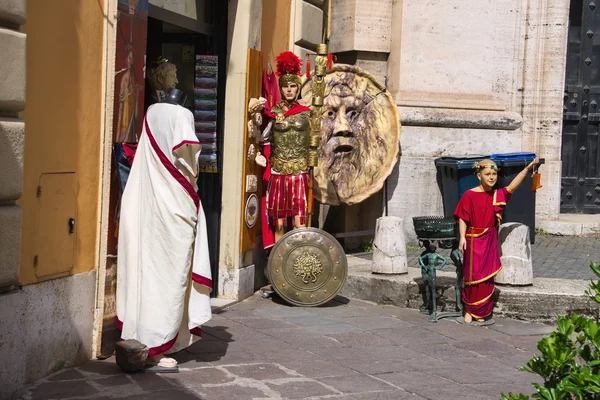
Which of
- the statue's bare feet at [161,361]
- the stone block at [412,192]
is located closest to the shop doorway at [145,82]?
the statue's bare feet at [161,361]

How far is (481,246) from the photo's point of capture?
8.95 m

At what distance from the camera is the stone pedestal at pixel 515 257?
30.6 feet

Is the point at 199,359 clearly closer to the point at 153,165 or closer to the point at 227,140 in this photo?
the point at 153,165

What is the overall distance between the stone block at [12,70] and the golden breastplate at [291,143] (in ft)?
13.7

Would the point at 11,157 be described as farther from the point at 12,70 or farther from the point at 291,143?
the point at 291,143

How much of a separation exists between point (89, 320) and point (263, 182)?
350 cm

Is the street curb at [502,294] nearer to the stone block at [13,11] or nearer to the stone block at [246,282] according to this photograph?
the stone block at [246,282]

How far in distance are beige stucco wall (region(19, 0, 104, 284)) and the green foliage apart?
135 inches

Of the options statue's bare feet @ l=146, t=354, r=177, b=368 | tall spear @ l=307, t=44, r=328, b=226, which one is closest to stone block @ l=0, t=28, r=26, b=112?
statue's bare feet @ l=146, t=354, r=177, b=368

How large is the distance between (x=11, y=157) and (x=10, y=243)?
18.6 inches

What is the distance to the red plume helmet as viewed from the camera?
9.89 m

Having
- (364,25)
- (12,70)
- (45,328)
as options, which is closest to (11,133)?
(12,70)

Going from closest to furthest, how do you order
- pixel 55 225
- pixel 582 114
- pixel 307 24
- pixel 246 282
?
1. pixel 55 225
2. pixel 246 282
3. pixel 307 24
4. pixel 582 114

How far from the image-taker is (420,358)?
7559 mm
